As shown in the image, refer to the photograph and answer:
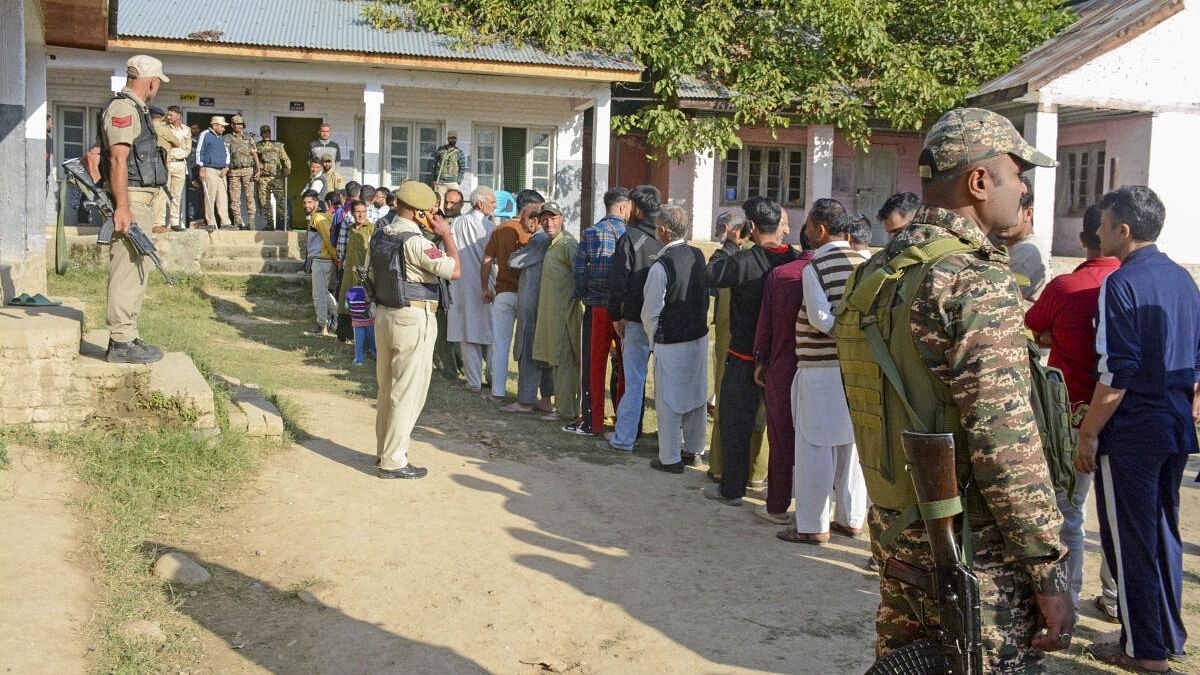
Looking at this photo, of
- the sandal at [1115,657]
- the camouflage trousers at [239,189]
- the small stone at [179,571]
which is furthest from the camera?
the camouflage trousers at [239,189]

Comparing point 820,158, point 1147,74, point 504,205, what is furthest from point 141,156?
point 820,158

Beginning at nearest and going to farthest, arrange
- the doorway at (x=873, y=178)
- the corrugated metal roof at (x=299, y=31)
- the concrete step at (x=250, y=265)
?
1. the concrete step at (x=250, y=265)
2. the corrugated metal roof at (x=299, y=31)
3. the doorway at (x=873, y=178)

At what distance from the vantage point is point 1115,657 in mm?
4559

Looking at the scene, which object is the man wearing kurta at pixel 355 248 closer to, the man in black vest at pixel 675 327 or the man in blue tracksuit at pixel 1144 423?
the man in black vest at pixel 675 327

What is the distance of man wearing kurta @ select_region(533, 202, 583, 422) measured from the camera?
9.36 meters

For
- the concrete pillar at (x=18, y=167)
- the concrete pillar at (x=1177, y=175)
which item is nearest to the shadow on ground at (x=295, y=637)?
the concrete pillar at (x=18, y=167)

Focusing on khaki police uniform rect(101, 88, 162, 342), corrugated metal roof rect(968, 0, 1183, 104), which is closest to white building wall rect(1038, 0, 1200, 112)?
corrugated metal roof rect(968, 0, 1183, 104)

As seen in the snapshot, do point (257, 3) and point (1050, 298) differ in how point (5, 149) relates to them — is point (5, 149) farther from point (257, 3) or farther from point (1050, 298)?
point (257, 3)

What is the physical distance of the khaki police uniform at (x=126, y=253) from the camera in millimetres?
6672

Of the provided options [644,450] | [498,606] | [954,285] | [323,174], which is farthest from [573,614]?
[323,174]

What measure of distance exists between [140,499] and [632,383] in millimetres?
3649

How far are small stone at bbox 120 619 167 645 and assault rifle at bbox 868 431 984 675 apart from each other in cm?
322

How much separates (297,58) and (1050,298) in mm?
14344

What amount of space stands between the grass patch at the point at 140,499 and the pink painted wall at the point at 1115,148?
14.8 meters
